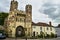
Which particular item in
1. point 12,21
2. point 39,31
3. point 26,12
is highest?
point 26,12

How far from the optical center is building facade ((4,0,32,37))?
177 feet

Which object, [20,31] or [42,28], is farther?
[42,28]

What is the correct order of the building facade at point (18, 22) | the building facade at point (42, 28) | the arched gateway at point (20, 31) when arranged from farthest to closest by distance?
the building facade at point (42, 28)
the arched gateway at point (20, 31)
the building facade at point (18, 22)

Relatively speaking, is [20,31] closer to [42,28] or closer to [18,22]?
[18,22]

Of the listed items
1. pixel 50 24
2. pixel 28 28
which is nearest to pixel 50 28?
pixel 50 24

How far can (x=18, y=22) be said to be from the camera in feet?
182

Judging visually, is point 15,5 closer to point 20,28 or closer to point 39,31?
point 20,28

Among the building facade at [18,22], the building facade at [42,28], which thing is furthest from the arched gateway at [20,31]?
the building facade at [42,28]

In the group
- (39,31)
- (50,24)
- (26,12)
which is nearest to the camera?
(26,12)

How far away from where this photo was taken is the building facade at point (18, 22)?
177 feet

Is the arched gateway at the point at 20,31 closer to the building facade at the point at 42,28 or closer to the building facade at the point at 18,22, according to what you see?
the building facade at the point at 18,22

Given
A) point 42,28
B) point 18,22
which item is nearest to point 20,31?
point 18,22

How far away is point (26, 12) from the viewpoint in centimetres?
5772

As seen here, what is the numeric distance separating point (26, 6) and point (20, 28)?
32.0 ft
